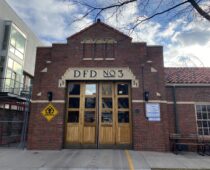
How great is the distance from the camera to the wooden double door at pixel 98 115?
1066 cm

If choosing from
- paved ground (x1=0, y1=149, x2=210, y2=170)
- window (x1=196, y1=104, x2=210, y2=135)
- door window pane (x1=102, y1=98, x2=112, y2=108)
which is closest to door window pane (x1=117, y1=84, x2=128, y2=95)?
door window pane (x1=102, y1=98, x2=112, y2=108)

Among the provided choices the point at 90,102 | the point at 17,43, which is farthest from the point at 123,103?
the point at 17,43

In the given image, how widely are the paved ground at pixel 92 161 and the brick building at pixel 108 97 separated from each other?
101 cm

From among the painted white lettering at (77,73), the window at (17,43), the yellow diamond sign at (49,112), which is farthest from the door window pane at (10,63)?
the painted white lettering at (77,73)

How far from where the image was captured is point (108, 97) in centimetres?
1120

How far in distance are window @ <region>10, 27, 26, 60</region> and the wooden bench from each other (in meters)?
15.6

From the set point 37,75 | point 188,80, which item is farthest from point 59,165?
point 188,80

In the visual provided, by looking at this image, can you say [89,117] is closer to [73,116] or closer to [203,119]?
[73,116]

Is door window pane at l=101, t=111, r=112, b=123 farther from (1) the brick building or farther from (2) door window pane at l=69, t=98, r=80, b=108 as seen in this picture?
(2) door window pane at l=69, t=98, r=80, b=108

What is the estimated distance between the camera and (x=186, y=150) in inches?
447

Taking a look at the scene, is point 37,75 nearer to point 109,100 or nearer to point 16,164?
point 109,100

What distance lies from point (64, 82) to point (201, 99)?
27.6 feet

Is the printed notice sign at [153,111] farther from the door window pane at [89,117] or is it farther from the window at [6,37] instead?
the window at [6,37]

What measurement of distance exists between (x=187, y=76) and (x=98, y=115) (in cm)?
663
